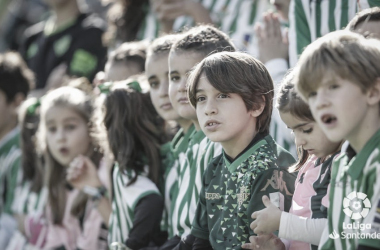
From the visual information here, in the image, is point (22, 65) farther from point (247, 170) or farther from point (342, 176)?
point (342, 176)

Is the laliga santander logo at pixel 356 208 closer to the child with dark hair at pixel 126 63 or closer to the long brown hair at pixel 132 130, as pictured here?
the long brown hair at pixel 132 130

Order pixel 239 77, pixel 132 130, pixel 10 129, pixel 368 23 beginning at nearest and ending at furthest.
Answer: pixel 239 77 < pixel 368 23 < pixel 132 130 < pixel 10 129

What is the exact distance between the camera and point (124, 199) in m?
3.93

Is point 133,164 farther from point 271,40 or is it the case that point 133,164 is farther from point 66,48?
point 66,48

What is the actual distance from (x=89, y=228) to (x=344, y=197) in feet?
7.59

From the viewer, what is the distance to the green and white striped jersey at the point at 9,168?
547 cm

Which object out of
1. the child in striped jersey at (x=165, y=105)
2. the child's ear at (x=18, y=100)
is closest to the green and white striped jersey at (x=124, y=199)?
the child in striped jersey at (x=165, y=105)

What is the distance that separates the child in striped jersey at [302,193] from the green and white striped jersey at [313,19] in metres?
0.99

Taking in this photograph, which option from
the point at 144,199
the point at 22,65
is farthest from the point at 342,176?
the point at 22,65

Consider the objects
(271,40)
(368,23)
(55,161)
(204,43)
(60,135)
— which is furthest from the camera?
(55,161)

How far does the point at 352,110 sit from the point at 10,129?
13.1 ft

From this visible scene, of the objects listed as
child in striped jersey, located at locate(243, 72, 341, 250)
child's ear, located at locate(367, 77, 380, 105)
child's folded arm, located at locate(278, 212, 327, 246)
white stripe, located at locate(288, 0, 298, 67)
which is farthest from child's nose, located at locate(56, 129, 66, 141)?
child's ear, located at locate(367, 77, 380, 105)

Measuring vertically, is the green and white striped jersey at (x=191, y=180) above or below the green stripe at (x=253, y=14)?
below

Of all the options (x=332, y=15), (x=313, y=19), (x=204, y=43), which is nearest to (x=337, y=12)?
(x=332, y=15)
